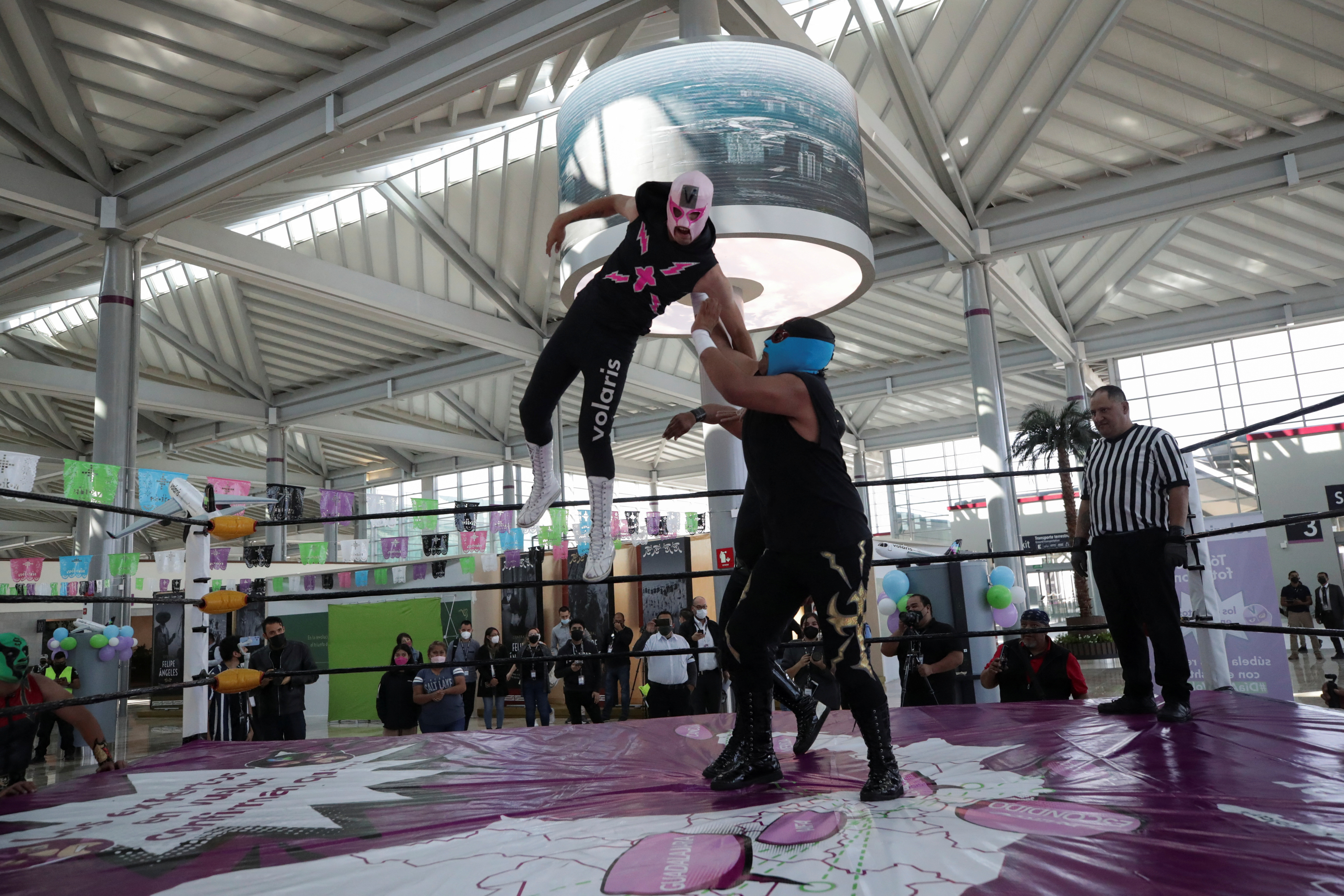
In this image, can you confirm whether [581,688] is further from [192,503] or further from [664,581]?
[192,503]

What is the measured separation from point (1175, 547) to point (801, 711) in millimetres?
1477

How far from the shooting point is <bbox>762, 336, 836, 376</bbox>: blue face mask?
243 centimetres

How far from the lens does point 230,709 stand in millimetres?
5211

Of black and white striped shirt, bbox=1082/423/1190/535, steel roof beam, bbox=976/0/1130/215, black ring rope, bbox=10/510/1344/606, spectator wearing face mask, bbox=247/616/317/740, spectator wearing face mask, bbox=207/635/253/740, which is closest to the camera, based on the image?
black ring rope, bbox=10/510/1344/606

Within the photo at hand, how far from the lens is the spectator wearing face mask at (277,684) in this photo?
6.05m

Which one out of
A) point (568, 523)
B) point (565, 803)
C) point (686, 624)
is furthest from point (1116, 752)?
point (568, 523)

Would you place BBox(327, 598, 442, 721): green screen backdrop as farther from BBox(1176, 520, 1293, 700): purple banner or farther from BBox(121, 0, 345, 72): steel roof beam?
BBox(1176, 520, 1293, 700): purple banner

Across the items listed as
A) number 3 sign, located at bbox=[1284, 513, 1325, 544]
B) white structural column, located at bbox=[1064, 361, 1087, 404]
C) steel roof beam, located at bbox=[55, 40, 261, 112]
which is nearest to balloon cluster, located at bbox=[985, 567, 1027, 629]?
steel roof beam, located at bbox=[55, 40, 261, 112]

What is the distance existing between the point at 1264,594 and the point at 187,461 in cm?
2185

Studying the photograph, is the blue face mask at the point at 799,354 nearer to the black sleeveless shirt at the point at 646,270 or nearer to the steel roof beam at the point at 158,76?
the black sleeveless shirt at the point at 646,270

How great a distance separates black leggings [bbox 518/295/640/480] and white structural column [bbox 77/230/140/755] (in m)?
7.22

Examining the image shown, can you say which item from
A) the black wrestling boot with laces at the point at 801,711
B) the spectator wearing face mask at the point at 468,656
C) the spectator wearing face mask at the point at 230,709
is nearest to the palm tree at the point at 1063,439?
the spectator wearing face mask at the point at 468,656

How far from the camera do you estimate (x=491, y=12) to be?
6395 millimetres

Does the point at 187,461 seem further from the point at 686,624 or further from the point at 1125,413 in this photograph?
the point at 1125,413
